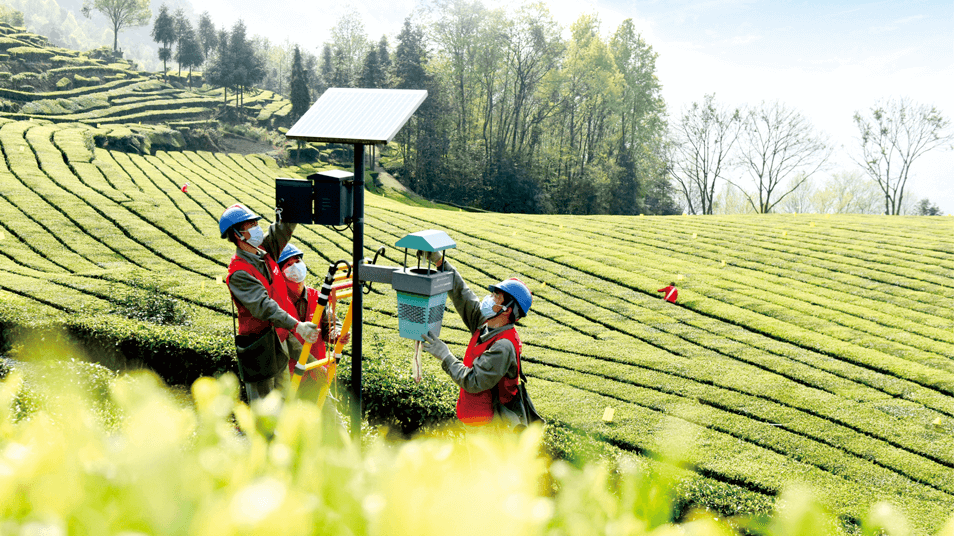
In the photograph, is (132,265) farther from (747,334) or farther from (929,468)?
(929,468)

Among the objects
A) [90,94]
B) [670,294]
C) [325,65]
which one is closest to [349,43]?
[325,65]

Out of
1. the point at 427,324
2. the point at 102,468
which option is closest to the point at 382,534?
the point at 102,468

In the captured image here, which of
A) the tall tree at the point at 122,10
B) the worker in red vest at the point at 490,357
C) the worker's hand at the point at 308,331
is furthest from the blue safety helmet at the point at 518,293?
the tall tree at the point at 122,10

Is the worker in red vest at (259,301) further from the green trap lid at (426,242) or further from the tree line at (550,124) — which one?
the tree line at (550,124)

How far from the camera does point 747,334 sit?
9109 millimetres

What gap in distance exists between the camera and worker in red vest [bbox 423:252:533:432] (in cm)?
341

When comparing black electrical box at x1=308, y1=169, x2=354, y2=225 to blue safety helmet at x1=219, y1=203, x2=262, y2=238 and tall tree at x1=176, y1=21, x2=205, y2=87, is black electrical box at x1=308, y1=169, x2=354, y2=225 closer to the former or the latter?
blue safety helmet at x1=219, y1=203, x2=262, y2=238

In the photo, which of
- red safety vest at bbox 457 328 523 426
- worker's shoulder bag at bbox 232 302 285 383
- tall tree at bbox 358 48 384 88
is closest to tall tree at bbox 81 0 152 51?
tall tree at bbox 358 48 384 88

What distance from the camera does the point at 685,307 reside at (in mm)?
10469

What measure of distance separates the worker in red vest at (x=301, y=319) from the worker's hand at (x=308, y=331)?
52 cm

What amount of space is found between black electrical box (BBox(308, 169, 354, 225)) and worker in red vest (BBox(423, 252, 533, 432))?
0.66 m

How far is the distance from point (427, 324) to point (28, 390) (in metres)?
4.51

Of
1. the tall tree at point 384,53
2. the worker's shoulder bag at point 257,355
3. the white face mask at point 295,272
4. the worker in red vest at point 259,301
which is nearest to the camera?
the worker in red vest at point 259,301

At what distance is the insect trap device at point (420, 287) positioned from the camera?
10.9 feet
